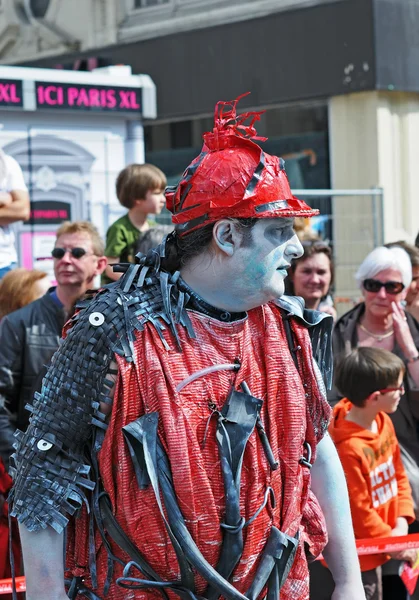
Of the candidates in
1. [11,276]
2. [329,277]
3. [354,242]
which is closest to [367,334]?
[329,277]

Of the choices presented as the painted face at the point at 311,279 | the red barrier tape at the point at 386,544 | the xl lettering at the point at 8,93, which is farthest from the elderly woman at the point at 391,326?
the xl lettering at the point at 8,93

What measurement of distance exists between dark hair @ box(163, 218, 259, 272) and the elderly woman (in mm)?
2685

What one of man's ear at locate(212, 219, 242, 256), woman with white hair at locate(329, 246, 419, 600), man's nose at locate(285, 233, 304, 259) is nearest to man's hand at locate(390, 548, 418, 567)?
woman with white hair at locate(329, 246, 419, 600)

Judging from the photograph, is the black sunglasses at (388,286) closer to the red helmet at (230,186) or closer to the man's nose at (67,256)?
the man's nose at (67,256)

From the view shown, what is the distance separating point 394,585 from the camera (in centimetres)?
477

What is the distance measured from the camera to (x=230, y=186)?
7.52ft

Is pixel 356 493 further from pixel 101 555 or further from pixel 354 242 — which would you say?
pixel 354 242

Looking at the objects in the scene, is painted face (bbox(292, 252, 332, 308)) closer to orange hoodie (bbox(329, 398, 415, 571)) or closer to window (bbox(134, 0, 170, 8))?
orange hoodie (bbox(329, 398, 415, 571))

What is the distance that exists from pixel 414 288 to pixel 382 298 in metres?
0.82

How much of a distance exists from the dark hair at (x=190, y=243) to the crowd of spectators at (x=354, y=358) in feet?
6.44

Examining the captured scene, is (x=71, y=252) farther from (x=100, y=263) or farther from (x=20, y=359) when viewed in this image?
(x=20, y=359)

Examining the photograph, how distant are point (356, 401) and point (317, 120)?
29.1 feet

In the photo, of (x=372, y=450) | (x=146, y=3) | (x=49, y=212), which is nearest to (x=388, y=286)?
(x=372, y=450)

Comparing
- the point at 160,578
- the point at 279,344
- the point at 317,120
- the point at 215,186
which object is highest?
the point at 317,120
